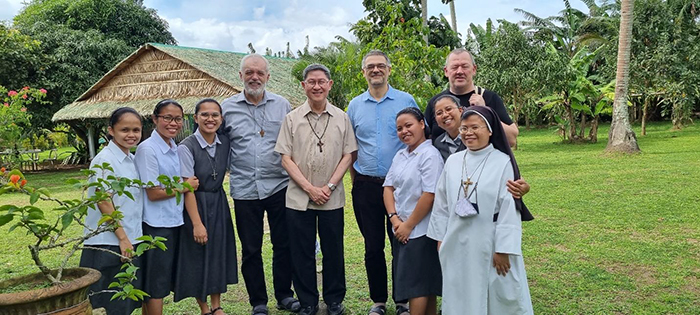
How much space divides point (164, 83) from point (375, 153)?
Answer: 13.6 meters

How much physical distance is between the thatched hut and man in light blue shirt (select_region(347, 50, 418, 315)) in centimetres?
1086

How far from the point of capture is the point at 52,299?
2.29 meters

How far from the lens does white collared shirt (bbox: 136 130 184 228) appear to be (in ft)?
11.3

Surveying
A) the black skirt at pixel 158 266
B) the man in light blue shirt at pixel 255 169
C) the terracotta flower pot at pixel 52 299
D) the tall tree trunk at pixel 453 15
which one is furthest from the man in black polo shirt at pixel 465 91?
the tall tree trunk at pixel 453 15

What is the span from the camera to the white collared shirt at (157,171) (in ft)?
11.3

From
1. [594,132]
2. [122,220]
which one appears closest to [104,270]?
[122,220]

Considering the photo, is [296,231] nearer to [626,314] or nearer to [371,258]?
[371,258]

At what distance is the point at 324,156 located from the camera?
3.88m

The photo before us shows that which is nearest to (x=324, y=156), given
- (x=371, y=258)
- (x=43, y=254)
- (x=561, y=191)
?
(x=371, y=258)

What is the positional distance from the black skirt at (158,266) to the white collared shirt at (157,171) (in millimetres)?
56

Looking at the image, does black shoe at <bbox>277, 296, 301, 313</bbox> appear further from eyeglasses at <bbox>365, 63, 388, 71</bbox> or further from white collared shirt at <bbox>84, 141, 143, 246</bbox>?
eyeglasses at <bbox>365, 63, 388, 71</bbox>

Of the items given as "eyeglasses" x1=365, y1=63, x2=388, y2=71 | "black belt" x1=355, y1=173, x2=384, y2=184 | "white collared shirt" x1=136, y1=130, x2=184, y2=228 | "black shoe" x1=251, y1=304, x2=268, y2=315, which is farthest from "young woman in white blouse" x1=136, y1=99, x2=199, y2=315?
"eyeglasses" x1=365, y1=63, x2=388, y2=71

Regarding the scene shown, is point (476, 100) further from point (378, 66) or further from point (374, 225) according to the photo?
point (374, 225)

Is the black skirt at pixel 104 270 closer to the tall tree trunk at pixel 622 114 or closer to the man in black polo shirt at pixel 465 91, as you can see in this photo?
the man in black polo shirt at pixel 465 91
